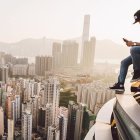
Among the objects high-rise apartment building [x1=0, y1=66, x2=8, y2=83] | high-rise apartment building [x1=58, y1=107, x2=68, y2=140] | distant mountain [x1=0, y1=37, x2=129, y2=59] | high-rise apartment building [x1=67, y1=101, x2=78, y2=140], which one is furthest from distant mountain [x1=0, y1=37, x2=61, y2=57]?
high-rise apartment building [x1=58, y1=107, x2=68, y2=140]

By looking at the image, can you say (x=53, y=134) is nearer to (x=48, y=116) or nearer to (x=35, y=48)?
(x=48, y=116)

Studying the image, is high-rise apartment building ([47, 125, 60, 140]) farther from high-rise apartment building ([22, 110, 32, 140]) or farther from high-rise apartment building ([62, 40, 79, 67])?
high-rise apartment building ([62, 40, 79, 67])

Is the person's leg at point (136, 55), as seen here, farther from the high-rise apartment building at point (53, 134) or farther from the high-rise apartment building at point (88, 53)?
the high-rise apartment building at point (88, 53)

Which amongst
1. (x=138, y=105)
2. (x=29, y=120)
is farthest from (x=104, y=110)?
(x=29, y=120)

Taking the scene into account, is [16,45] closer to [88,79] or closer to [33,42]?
[33,42]

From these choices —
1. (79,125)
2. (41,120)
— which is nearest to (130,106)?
(79,125)

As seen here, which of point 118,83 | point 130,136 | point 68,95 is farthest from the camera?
point 68,95

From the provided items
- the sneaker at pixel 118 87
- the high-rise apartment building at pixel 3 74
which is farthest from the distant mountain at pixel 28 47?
the sneaker at pixel 118 87

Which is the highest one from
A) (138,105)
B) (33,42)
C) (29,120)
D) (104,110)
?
(33,42)
